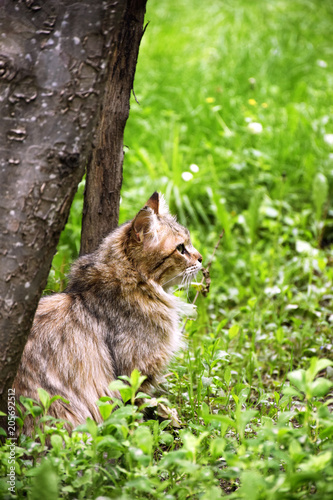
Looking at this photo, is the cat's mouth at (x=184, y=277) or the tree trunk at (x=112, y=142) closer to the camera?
the tree trunk at (x=112, y=142)

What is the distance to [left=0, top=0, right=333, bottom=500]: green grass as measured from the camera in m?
1.70

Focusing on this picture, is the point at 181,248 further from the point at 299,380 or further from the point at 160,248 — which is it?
the point at 299,380

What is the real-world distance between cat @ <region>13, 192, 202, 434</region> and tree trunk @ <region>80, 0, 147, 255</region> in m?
0.26

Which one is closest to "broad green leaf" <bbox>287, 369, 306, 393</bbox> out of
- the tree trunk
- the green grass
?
the green grass

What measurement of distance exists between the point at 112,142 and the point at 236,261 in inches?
68.9

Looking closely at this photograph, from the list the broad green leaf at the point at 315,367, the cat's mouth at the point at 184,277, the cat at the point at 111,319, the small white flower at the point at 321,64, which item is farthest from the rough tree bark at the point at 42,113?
the small white flower at the point at 321,64

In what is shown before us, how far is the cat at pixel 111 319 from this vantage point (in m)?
2.30

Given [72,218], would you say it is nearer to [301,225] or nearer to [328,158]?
[301,225]

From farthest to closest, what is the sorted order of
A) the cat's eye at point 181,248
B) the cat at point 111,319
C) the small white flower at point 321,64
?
1. the small white flower at point 321,64
2. the cat's eye at point 181,248
3. the cat at point 111,319

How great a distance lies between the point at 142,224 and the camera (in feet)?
8.54

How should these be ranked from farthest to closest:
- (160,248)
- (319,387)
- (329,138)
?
(329,138), (160,248), (319,387)

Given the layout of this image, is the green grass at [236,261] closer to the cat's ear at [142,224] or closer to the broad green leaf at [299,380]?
the broad green leaf at [299,380]

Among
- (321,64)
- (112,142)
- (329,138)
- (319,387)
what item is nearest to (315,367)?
(319,387)

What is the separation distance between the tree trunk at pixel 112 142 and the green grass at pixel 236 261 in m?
0.37
